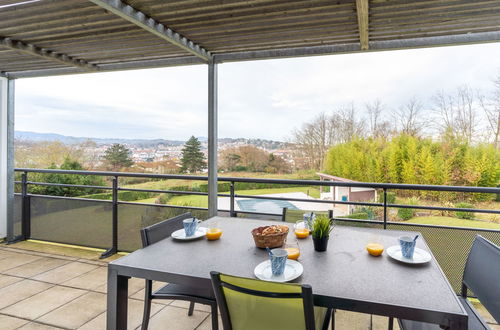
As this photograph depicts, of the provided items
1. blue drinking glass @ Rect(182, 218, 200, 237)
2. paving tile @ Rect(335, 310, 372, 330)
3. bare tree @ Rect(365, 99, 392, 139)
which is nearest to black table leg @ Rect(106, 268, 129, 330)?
blue drinking glass @ Rect(182, 218, 200, 237)

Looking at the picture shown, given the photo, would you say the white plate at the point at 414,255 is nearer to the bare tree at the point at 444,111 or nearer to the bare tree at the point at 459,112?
the bare tree at the point at 459,112

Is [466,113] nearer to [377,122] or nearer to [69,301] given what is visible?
[377,122]

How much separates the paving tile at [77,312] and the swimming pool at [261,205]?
5.34 feet

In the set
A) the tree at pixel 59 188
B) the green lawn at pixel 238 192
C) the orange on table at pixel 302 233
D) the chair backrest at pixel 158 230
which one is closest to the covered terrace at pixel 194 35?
the green lawn at pixel 238 192

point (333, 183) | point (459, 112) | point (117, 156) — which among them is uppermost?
point (459, 112)

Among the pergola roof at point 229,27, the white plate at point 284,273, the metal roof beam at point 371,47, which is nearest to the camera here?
the white plate at point 284,273

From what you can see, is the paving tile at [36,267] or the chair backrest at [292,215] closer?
the chair backrest at [292,215]

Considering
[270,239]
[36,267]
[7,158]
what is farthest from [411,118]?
[7,158]

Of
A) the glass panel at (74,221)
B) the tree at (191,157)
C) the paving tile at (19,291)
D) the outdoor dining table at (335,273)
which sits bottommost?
the paving tile at (19,291)

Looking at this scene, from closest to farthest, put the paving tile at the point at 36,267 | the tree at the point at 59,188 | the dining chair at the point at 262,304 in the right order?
the dining chair at the point at 262,304 < the paving tile at the point at 36,267 < the tree at the point at 59,188

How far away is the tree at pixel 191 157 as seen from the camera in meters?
9.00

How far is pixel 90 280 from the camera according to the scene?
10.1 feet

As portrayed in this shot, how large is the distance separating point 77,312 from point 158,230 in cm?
120

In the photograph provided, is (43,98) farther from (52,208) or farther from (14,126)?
(52,208)
